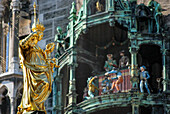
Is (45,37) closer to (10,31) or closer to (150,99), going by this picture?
(10,31)

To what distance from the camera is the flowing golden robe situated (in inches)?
868

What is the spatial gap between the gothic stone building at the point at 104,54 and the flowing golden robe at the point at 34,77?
1.76 meters

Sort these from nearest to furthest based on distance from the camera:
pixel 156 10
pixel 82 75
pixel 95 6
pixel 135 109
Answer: pixel 135 109 → pixel 156 10 → pixel 95 6 → pixel 82 75

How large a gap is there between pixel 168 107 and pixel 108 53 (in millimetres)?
3193

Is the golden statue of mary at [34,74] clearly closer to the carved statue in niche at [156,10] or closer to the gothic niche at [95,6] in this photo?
the gothic niche at [95,6]

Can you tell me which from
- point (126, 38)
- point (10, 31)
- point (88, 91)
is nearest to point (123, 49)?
point (126, 38)

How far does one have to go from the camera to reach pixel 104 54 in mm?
25297

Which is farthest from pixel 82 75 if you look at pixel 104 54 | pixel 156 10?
pixel 156 10

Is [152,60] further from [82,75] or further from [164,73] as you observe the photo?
[82,75]

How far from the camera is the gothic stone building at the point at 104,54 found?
23.5m

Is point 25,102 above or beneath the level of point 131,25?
beneath

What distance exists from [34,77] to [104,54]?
360 centimetres

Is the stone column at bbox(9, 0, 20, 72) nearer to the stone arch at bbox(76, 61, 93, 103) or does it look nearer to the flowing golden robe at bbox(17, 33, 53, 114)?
the stone arch at bbox(76, 61, 93, 103)

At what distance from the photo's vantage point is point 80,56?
25.0m
